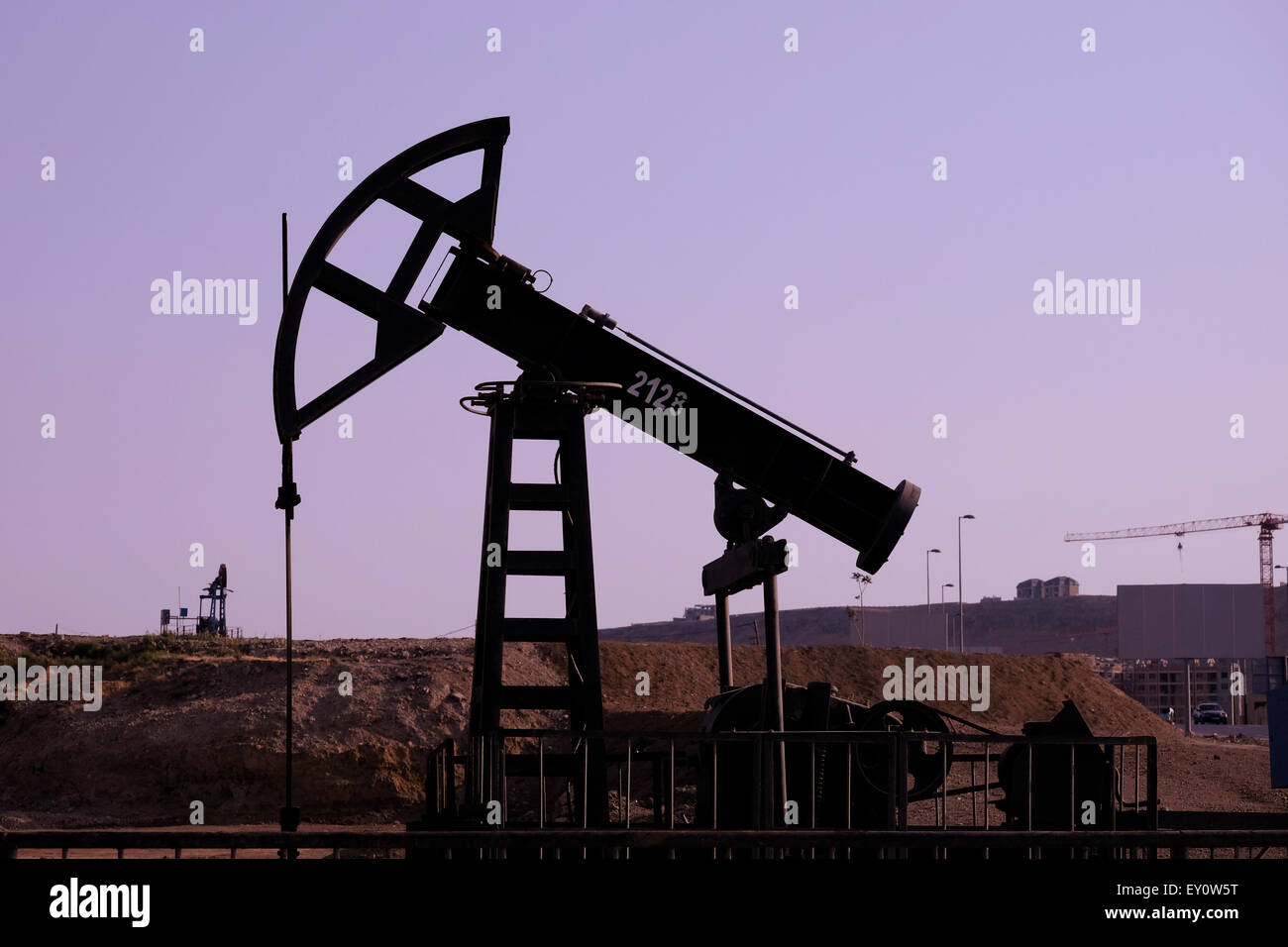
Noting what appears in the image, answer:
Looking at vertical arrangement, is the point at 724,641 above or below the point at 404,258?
below

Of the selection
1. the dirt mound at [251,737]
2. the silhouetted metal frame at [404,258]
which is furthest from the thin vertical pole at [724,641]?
the dirt mound at [251,737]

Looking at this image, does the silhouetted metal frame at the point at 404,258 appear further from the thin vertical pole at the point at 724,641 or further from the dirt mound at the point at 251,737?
the dirt mound at the point at 251,737

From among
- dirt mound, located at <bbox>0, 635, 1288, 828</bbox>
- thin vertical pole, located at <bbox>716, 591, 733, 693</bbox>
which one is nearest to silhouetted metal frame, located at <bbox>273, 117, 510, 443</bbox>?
thin vertical pole, located at <bbox>716, 591, 733, 693</bbox>

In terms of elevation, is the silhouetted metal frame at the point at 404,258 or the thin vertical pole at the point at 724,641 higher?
the silhouetted metal frame at the point at 404,258

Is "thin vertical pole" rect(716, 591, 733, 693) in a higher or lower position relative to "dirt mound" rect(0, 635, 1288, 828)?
higher

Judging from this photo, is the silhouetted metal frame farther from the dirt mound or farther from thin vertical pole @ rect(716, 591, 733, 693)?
the dirt mound

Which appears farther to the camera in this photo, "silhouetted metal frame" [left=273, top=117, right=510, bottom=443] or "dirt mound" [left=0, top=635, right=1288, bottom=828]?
"dirt mound" [left=0, top=635, right=1288, bottom=828]

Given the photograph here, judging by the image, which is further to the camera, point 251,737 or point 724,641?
point 251,737

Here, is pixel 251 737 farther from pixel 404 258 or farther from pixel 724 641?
pixel 404 258

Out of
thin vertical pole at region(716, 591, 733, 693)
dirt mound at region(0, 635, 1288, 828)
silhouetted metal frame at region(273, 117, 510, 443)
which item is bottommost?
dirt mound at region(0, 635, 1288, 828)

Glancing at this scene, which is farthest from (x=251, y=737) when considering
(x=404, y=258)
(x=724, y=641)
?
(x=404, y=258)
